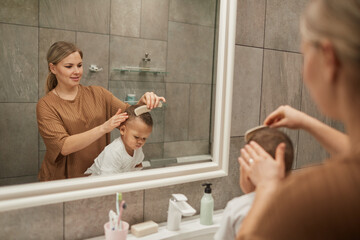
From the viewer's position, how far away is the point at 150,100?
1.35 m

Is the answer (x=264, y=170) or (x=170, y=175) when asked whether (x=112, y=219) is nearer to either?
(x=170, y=175)

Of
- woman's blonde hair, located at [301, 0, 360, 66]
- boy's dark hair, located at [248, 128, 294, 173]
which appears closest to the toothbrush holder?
boy's dark hair, located at [248, 128, 294, 173]

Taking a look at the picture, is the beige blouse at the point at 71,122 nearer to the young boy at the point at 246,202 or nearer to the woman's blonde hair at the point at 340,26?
the young boy at the point at 246,202

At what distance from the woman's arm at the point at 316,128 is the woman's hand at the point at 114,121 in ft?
1.81

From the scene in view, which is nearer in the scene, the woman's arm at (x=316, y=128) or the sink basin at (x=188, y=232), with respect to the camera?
the woman's arm at (x=316, y=128)

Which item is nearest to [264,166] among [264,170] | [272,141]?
[264,170]

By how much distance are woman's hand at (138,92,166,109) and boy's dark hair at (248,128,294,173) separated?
46cm

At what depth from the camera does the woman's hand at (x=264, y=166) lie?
88 centimetres

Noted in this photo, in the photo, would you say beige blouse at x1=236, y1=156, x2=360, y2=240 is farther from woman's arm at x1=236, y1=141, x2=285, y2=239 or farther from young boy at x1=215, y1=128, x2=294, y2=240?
young boy at x1=215, y1=128, x2=294, y2=240

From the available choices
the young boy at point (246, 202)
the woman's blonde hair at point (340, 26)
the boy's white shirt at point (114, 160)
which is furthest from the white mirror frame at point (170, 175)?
the woman's blonde hair at point (340, 26)

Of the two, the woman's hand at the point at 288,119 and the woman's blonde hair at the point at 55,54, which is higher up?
the woman's blonde hair at the point at 55,54

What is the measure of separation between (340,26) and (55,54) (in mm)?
926

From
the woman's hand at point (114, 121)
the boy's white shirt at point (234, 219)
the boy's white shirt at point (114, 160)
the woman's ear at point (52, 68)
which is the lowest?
the boy's white shirt at point (234, 219)

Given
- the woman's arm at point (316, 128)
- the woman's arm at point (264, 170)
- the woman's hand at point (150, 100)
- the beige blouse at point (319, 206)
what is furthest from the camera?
the woman's hand at point (150, 100)
